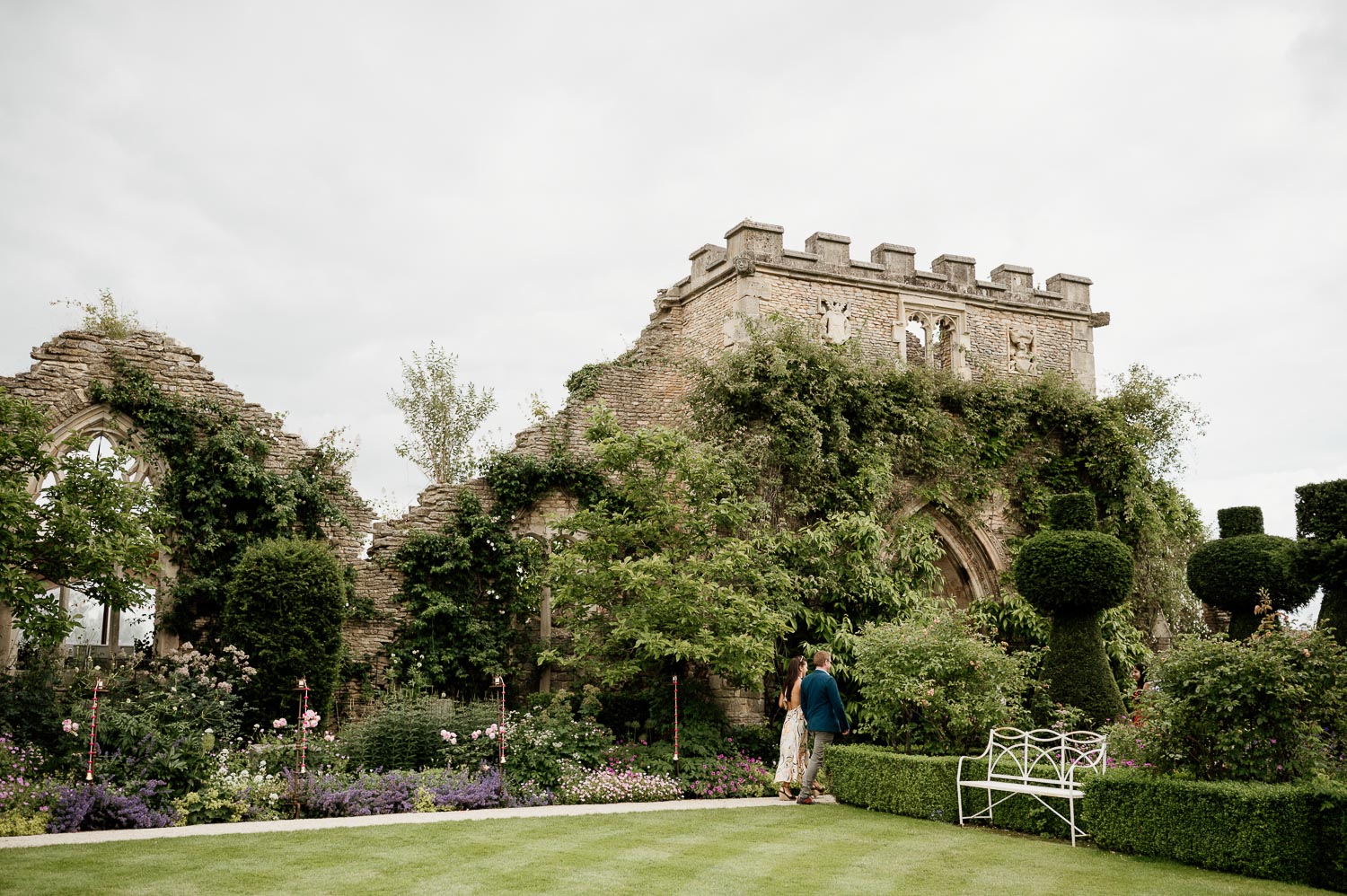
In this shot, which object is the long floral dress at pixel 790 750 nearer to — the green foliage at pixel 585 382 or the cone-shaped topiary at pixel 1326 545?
the cone-shaped topiary at pixel 1326 545

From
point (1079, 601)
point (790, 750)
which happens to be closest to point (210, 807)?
point (790, 750)

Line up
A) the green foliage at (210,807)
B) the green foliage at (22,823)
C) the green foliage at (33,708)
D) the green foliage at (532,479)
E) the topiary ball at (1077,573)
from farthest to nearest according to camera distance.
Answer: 1. the green foliage at (532,479)
2. the topiary ball at (1077,573)
3. the green foliage at (33,708)
4. the green foliage at (210,807)
5. the green foliage at (22,823)

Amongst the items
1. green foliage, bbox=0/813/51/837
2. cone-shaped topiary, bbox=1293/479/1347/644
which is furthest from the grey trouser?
green foliage, bbox=0/813/51/837

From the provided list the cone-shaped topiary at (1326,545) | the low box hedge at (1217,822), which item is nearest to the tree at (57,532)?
the low box hedge at (1217,822)

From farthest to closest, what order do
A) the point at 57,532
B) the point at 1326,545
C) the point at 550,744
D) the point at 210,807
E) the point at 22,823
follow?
the point at 550,744 < the point at 57,532 < the point at 1326,545 < the point at 210,807 < the point at 22,823

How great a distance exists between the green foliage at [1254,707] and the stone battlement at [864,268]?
376 inches

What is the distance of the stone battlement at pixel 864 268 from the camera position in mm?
16422

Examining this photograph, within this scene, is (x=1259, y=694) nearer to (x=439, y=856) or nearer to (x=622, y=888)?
(x=622, y=888)

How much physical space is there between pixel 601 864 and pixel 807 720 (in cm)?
437

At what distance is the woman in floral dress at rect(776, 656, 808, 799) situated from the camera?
38.3ft

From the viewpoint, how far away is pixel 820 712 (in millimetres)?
11328

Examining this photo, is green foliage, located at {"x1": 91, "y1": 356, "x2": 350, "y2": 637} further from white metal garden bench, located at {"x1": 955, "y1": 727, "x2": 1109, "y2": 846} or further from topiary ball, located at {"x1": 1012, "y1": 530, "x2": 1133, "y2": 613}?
topiary ball, located at {"x1": 1012, "y1": 530, "x2": 1133, "y2": 613}

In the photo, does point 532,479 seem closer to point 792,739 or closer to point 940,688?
point 792,739

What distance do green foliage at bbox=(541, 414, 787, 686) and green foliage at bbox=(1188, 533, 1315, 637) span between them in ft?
17.4
